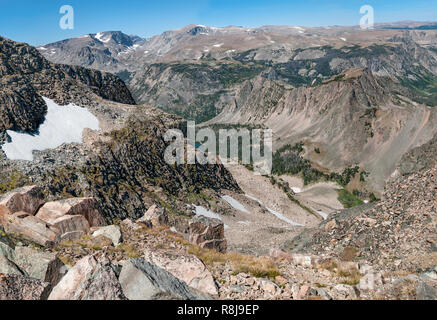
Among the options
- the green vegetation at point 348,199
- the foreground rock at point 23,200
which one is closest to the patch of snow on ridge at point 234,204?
the foreground rock at point 23,200

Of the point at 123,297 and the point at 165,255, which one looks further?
the point at 165,255

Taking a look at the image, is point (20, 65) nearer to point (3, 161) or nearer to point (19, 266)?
point (3, 161)

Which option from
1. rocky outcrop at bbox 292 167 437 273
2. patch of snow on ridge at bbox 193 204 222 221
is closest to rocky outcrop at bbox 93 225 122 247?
rocky outcrop at bbox 292 167 437 273

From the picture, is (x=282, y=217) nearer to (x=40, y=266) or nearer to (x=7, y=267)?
(x=40, y=266)

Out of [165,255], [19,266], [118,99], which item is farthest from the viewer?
[118,99]

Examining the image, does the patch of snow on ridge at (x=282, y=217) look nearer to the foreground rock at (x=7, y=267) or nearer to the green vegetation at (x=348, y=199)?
the green vegetation at (x=348, y=199)
